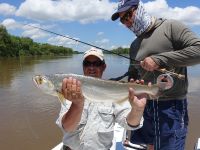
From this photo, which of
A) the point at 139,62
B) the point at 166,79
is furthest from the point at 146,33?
the point at 166,79

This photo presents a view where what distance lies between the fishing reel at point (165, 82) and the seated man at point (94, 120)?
0.37 meters

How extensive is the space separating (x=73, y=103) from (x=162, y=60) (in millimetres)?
1157

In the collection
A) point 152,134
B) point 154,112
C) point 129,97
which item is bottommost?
point 152,134

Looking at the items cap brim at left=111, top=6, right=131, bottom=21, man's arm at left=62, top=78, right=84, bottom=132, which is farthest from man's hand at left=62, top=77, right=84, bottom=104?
cap brim at left=111, top=6, right=131, bottom=21

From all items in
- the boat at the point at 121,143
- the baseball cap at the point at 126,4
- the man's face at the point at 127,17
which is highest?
the baseball cap at the point at 126,4

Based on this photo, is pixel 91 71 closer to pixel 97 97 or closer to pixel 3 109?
pixel 97 97

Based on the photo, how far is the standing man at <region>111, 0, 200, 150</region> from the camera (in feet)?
14.0

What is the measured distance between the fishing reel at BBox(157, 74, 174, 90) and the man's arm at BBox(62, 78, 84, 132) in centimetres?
83

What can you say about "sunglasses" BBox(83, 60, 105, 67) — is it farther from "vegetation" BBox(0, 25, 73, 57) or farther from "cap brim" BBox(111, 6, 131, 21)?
"vegetation" BBox(0, 25, 73, 57)

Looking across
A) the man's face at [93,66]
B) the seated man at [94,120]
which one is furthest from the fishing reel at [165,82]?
the man's face at [93,66]

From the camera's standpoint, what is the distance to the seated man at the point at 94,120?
4082 millimetres

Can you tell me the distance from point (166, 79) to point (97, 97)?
80cm

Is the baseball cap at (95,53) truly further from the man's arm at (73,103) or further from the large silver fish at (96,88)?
the man's arm at (73,103)

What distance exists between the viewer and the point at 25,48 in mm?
104812
